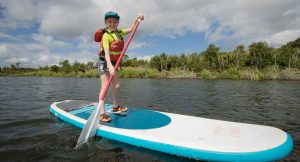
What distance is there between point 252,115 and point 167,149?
5.07 meters

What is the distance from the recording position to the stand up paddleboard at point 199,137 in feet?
9.58

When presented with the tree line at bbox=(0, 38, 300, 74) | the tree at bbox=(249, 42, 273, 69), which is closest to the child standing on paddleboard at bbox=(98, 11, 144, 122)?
the tree line at bbox=(0, 38, 300, 74)

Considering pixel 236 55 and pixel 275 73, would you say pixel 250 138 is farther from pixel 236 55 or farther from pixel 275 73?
pixel 236 55

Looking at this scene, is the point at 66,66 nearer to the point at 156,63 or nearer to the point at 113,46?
the point at 156,63

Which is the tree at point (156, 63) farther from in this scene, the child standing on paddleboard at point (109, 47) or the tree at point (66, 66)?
the child standing on paddleboard at point (109, 47)

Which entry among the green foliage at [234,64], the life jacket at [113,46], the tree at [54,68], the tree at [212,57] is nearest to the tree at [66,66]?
the tree at [54,68]

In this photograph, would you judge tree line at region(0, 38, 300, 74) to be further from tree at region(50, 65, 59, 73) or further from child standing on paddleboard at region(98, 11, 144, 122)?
tree at region(50, 65, 59, 73)

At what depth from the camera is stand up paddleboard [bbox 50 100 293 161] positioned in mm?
2920

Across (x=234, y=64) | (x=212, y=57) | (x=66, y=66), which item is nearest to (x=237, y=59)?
(x=234, y=64)

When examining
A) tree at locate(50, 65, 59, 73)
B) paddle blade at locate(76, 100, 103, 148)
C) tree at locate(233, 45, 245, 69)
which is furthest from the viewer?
tree at locate(50, 65, 59, 73)

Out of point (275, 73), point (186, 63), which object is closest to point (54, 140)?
point (275, 73)

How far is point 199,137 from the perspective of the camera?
3461mm

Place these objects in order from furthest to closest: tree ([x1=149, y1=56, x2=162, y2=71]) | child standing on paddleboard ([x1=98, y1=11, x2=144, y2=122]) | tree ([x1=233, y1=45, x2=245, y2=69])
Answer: tree ([x1=149, y1=56, x2=162, y2=71]) → tree ([x1=233, y1=45, x2=245, y2=69]) → child standing on paddleboard ([x1=98, y1=11, x2=144, y2=122])

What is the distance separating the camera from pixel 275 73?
132 ft
